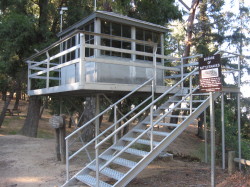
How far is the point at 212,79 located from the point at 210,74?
14 centimetres

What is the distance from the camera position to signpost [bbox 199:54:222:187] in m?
5.10

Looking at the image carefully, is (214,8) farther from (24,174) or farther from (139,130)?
(24,174)

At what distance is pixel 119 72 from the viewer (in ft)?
28.3

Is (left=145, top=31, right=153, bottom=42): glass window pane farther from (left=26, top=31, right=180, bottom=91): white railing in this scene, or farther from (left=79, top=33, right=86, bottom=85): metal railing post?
(left=79, top=33, right=86, bottom=85): metal railing post

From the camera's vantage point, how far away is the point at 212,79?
5.21 metres

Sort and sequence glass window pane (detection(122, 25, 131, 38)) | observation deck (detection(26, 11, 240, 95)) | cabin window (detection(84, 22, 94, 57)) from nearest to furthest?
observation deck (detection(26, 11, 240, 95)), cabin window (detection(84, 22, 94, 57)), glass window pane (detection(122, 25, 131, 38))

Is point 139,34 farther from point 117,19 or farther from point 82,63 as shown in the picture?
point 82,63

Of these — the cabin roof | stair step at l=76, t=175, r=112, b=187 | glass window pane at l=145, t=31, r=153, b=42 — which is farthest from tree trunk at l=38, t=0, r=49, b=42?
stair step at l=76, t=175, r=112, b=187

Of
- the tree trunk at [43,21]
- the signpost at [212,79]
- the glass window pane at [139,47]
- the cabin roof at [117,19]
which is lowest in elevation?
the signpost at [212,79]

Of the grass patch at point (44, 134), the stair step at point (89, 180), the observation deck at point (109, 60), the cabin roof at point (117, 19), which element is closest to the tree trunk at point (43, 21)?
the observation deck at point (109, 60)

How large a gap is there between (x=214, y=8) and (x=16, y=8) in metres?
16.1

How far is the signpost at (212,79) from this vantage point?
16.7 ft

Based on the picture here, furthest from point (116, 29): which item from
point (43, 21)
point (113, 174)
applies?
point (43, 21)

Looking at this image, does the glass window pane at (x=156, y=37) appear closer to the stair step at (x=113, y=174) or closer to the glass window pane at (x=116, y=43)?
the glass window pane at (x=116, y=43)
